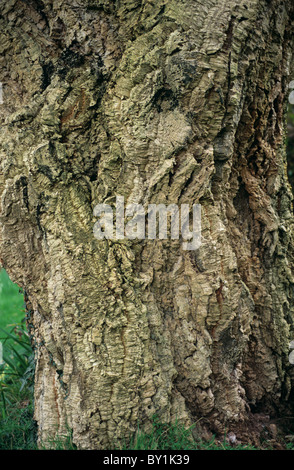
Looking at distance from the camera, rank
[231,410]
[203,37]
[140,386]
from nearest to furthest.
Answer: [203,37]
[140,386]
[231,410]

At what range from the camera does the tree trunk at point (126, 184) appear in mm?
1959

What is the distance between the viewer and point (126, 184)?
6.70 feet

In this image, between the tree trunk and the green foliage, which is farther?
the green foliage

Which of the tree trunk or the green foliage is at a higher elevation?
the tree trunk

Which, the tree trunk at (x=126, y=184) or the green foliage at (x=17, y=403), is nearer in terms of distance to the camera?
the tree trunk at (x=126, y=184)

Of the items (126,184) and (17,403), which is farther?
(17,403)

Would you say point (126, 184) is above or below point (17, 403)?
above

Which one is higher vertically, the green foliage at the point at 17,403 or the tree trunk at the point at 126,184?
the tree trunk at the point at 126,184

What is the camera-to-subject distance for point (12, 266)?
214 centimetres

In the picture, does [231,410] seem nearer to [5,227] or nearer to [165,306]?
[165,306]

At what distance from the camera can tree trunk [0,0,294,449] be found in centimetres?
196
